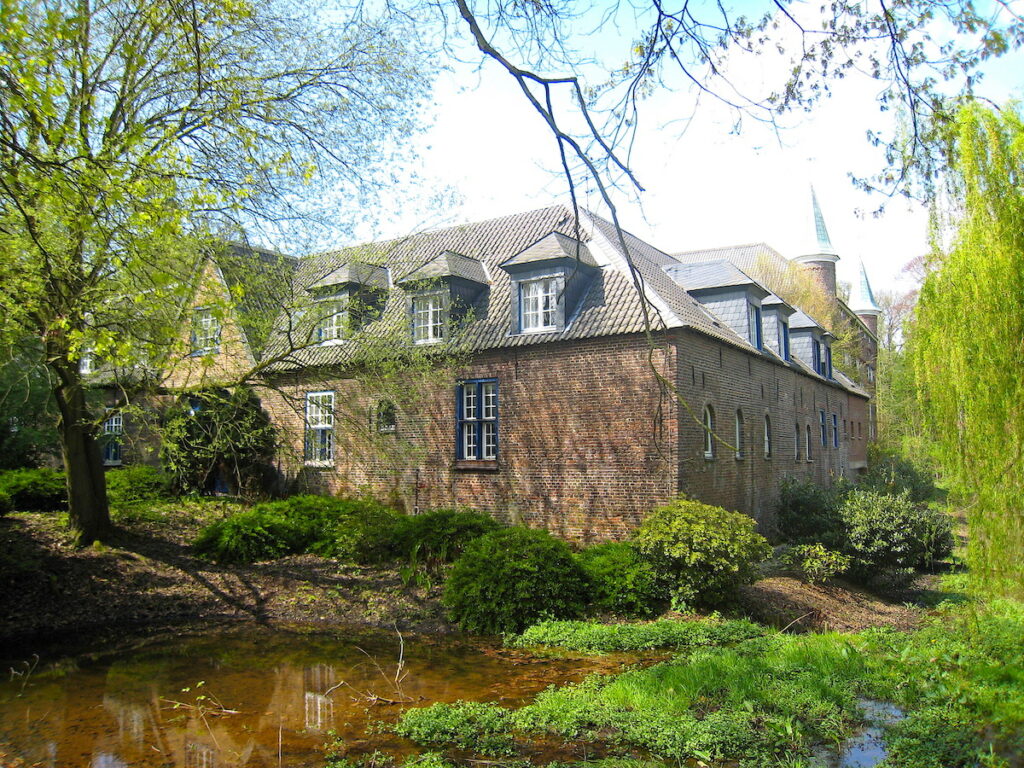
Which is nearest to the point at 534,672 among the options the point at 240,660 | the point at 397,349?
the point at 240,660

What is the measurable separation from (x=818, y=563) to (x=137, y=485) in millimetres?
15028

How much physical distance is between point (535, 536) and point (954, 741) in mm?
6385

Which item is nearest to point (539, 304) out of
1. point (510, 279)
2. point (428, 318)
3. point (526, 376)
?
point (510, 279)

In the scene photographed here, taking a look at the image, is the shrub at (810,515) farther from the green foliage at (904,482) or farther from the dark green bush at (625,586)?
the dark green bush at (625,586)

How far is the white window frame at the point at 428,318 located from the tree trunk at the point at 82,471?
696 centimetres

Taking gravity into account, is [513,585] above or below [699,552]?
below

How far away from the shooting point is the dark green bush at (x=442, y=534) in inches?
505

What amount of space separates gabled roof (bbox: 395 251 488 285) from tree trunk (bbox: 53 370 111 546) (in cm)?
638

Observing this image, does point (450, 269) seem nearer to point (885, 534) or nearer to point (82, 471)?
point (82, 471)

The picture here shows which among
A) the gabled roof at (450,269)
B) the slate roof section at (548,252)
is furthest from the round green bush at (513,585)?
the slate roof section at (548,252)

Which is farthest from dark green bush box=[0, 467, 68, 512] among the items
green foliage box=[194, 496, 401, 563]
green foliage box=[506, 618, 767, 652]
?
green foliage box=[506, 618, 767, 652]

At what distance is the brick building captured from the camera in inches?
562

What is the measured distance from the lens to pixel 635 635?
9.53 metres

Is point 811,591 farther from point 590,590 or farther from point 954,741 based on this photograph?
point 954,741
